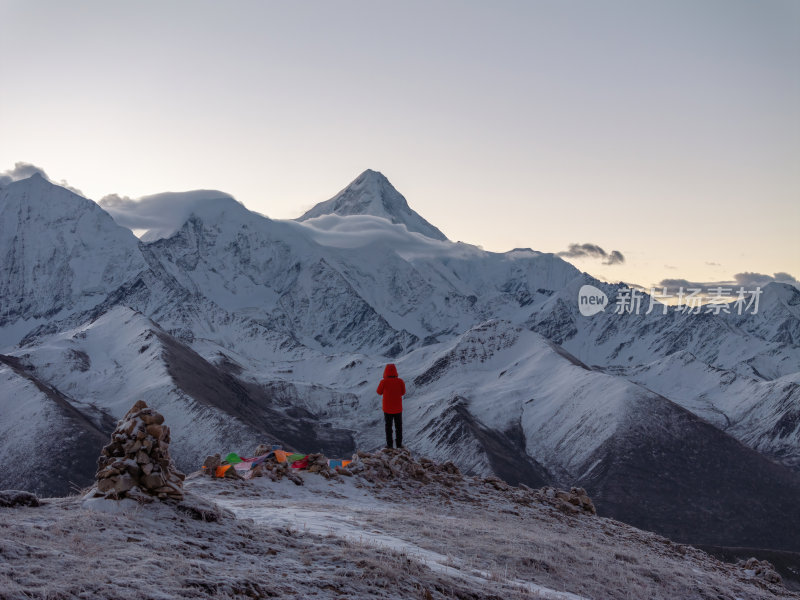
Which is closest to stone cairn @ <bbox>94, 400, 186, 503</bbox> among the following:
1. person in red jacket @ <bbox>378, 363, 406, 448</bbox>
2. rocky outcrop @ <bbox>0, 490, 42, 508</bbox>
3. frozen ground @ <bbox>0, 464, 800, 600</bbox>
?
frozen ground @ <bbox>0, 464, 800, 600</bbox>

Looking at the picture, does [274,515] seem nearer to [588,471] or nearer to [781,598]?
[781,598]

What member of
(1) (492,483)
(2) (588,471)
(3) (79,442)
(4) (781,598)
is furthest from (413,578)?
(2) (588,471)

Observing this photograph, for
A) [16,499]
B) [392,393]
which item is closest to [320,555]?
[16,499]

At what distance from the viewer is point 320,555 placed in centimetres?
1803

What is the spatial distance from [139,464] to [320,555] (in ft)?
16.1

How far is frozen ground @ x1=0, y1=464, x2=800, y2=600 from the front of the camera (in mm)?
14828

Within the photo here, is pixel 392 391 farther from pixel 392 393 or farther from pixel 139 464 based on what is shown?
pixel 139 464

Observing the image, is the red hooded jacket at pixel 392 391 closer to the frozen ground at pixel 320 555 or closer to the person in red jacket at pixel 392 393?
the person in red jacket at pixel 392 393

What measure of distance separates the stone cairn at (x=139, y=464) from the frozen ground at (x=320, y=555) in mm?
464

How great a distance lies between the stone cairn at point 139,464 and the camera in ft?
63.2

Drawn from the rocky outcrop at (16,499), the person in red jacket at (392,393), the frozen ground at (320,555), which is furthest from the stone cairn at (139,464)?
the person in red jacket at (392,393)

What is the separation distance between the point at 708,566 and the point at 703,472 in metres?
170

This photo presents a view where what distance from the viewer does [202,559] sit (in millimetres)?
16672

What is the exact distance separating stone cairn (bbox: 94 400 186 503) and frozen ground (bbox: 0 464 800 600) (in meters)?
0.46
